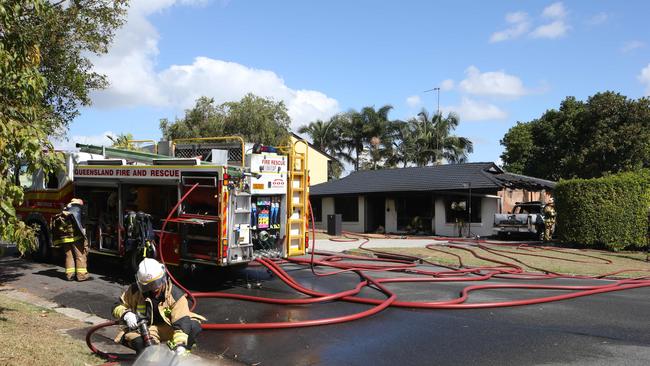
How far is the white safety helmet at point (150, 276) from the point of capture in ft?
13.5

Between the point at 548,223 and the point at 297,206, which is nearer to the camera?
the point at 297,206

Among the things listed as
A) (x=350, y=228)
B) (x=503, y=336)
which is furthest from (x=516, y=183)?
(x=503, y=336)

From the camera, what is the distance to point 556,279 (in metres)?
11.4

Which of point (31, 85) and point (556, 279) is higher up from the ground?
point (31, 85)

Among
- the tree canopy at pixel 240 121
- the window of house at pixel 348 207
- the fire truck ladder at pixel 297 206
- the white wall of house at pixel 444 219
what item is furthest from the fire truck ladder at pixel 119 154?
the tree canopy at pixel 240 121

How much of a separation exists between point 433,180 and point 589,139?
52.8 feet

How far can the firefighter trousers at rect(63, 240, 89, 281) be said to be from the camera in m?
9.92

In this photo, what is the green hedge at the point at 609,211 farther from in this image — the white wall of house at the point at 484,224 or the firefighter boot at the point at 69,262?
the firefighter boot at the point at 69,262

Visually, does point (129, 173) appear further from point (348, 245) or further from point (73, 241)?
point (348, 245)

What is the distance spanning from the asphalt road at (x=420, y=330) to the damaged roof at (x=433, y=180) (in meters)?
14.9

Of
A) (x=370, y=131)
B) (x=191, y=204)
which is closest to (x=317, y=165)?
(x=370, y=131)

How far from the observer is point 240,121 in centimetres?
3700

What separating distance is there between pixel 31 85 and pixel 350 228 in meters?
24.2

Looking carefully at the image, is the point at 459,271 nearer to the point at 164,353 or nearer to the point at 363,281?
the point at 363,281
